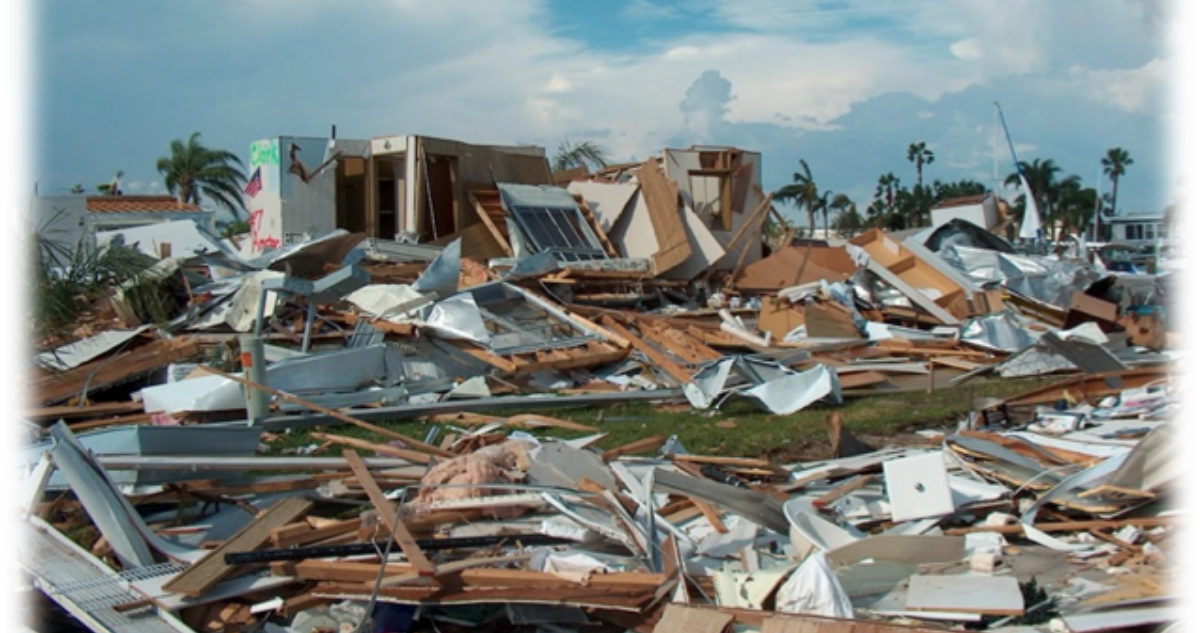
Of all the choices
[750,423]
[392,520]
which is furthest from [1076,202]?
[392,520]

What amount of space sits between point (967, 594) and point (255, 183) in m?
16.8

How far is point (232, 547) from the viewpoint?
538cm

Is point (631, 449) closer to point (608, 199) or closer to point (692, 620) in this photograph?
point (692, 620)

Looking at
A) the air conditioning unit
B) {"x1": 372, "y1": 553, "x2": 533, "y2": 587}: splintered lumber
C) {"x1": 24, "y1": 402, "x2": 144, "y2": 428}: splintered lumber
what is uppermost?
the air conditioning unit

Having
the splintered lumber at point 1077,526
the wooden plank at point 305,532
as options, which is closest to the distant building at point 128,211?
the wooden plank at point 305,532

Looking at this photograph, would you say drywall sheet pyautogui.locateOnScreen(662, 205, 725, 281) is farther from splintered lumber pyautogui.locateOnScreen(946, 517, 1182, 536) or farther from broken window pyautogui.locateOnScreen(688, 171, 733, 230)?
splintered lumber pyautogui.locateOnScreen(946, 517, 1182, 536)

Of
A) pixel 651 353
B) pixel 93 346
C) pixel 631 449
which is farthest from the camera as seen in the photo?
pixel 651 353

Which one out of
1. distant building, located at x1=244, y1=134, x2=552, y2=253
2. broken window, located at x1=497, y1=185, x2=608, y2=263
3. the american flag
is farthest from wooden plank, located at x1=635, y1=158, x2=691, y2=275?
the american flag

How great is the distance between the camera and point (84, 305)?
8148 mm

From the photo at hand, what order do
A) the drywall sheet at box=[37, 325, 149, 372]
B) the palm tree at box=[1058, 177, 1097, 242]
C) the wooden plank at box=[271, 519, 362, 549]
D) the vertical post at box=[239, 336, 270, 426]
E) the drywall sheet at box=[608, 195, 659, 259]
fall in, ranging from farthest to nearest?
the palm tree at box=[1058, 177, 1097, 242], the drywall sheet at box=[608, 195, 659, 259], the drywall sheet at box=[37, 325, 149, 372], the vertical post at box=[239, 336, 270, 426], the wooden plank at box=[271, 519, 362, 549]

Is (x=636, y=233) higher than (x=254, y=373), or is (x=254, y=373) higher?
(x=636, y=233)

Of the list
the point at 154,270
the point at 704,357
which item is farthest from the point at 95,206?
the point at 704,357

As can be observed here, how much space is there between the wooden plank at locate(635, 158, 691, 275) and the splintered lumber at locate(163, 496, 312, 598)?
1210 centimetres

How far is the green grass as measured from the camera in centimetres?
917
